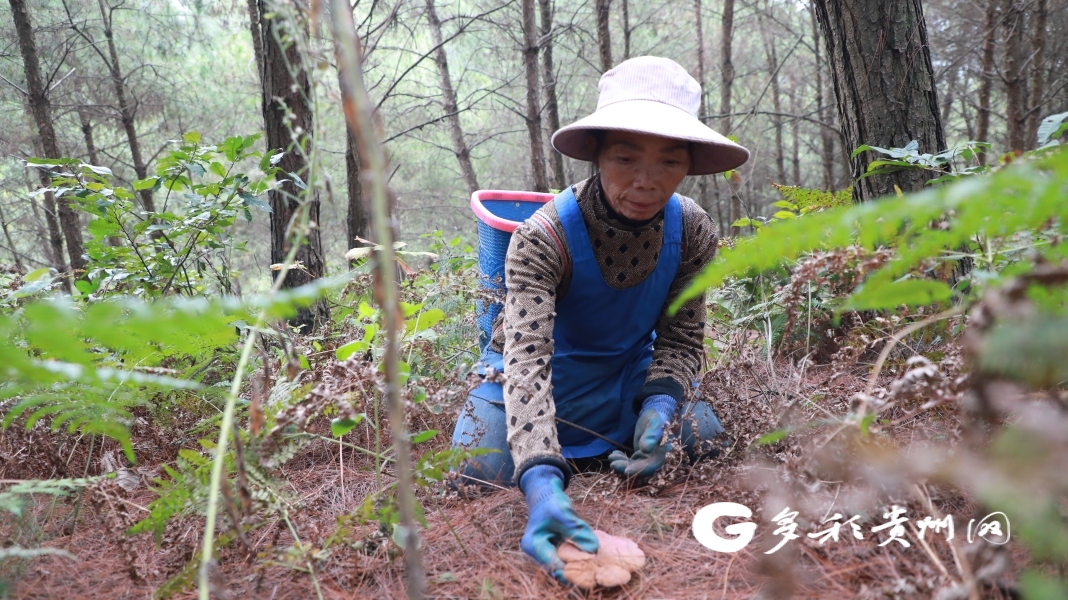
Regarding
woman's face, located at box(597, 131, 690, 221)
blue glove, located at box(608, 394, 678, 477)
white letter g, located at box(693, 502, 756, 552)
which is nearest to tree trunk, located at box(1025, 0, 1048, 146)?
woman's face, located at box(597, 131, 690, 221)

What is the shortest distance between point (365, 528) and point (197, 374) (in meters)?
1.45

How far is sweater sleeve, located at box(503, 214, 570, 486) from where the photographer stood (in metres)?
2.01

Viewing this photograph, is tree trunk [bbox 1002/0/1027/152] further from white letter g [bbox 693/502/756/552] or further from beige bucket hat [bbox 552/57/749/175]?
white letter g [bbox 693/502/756/552]

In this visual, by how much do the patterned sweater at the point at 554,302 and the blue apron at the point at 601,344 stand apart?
0.04 metres

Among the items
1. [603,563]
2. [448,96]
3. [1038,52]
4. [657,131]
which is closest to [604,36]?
[448,96]

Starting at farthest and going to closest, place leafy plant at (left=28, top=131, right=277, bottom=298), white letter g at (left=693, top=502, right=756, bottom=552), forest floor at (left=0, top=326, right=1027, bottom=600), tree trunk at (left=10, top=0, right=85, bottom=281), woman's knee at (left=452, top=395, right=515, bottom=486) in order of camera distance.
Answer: tree trunk at (left=10, top=0, right=85, bottom=281) → leafy plant at (left=28, top=131, right=277, bottom=298) → woman's knee at (left=452, top=395, right=515, bottom=486) → white letter g at (left=693, top=502, right=756, bottom=552) → forest floor at (left=0, top=326, right=1027, bottom=600)

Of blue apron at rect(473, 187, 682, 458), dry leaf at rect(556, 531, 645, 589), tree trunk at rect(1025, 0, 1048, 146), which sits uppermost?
tree trunk at rect(1025, 0, 1048, 146)

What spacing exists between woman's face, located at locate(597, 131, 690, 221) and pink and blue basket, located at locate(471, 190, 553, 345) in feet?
1.70

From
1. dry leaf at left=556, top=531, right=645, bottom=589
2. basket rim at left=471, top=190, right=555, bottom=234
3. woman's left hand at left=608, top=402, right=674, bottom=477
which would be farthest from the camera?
basket rim at left=471, top=190, right=555, bottom=234

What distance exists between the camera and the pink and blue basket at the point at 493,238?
2.80m

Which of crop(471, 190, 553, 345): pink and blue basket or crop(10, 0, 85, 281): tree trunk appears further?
crop(10, 0, 85, 281): tree trunk

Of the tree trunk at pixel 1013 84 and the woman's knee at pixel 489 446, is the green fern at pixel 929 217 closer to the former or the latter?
the woman's knee at pixel 489 446

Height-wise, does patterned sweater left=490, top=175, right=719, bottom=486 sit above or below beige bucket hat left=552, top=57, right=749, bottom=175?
below

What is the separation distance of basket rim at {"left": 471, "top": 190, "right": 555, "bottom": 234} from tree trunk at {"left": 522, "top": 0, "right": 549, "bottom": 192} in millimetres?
3841
